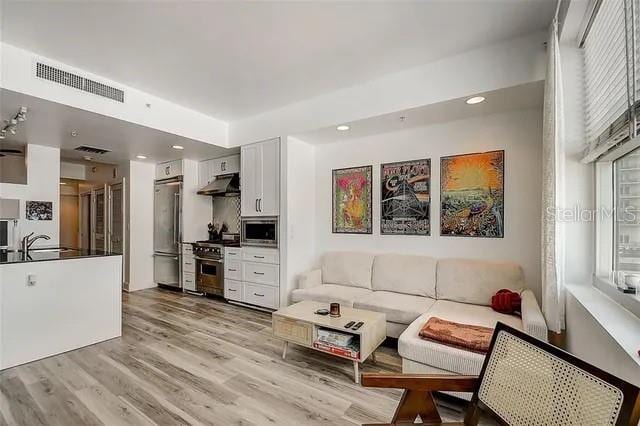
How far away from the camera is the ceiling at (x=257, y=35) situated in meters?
2.12

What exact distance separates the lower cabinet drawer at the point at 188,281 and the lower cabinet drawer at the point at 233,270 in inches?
33.1

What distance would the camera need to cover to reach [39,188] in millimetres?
4277

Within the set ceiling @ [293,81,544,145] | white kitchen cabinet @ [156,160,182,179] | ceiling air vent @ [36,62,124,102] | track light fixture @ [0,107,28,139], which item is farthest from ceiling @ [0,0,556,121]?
white kitchen cabinet @ [156,160,182,179]

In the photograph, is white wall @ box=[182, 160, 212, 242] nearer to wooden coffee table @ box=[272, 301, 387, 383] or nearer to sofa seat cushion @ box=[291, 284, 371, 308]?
sofa seat cushion @ box=[291, 284, 371, 308]

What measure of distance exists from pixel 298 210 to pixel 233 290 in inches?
63.2

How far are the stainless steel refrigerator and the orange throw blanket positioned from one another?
14.7ft

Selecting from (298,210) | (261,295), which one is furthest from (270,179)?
(261,295)

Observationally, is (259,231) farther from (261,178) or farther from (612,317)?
(612,317)

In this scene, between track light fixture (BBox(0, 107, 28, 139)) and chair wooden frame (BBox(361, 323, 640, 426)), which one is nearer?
chair wooden frame (BBox(361, 323, 640, 426))

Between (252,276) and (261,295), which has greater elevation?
(252,276)

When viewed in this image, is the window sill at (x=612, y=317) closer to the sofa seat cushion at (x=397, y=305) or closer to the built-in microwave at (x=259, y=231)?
the sofa seat cushion at (x=397, y=305)

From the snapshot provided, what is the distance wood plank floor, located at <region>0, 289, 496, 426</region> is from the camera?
193 centimetres

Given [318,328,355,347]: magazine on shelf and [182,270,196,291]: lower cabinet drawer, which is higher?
[318,328,355,347]: magazine on shelf

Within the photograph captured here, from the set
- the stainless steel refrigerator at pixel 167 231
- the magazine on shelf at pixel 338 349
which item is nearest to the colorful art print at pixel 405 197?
the magazine on shelf at pixel 338 349
